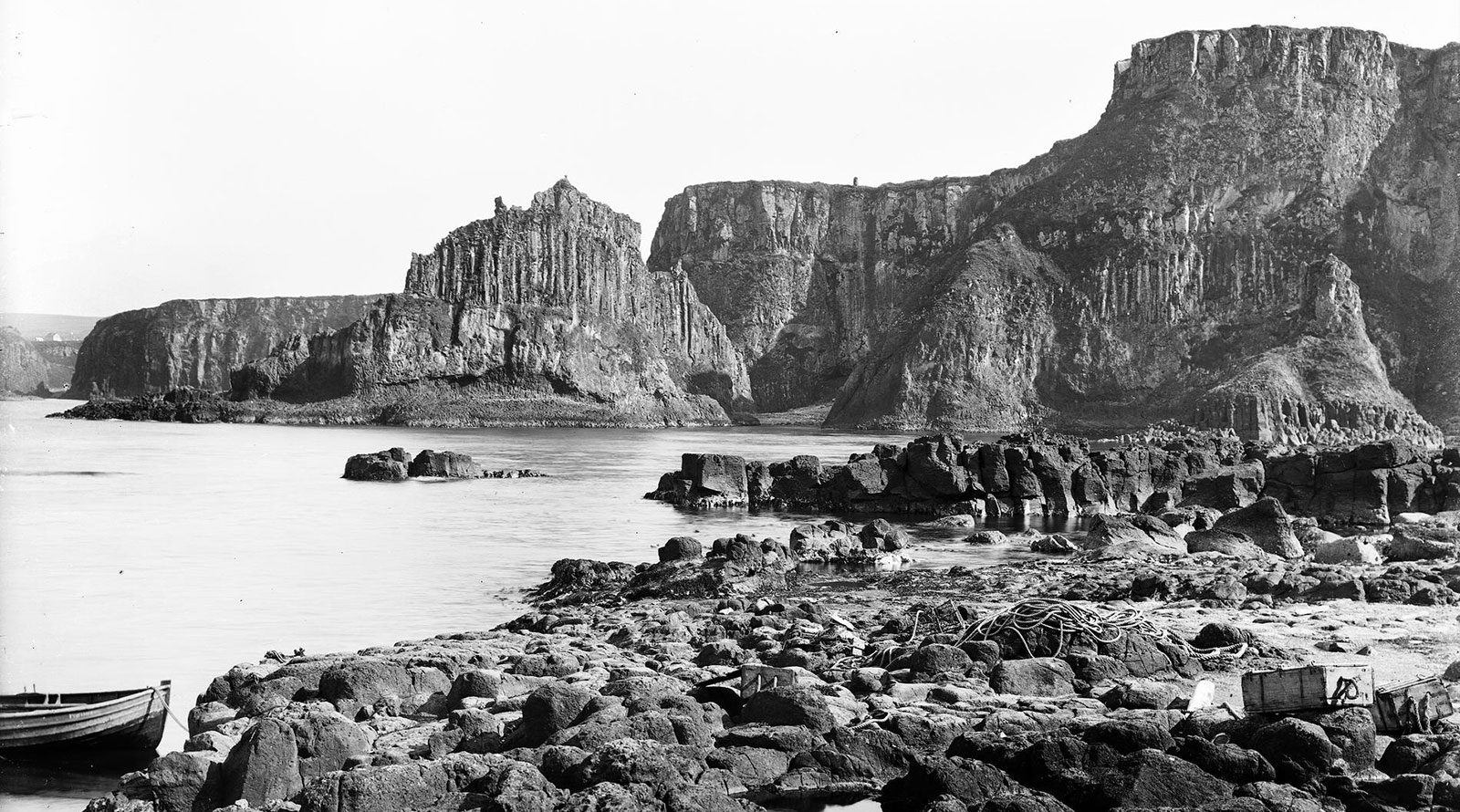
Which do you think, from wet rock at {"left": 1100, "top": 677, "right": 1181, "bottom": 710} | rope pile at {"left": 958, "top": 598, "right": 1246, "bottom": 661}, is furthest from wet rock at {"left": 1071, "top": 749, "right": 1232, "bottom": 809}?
rope pile at {"left": 958, "top": 598, "right": 1246, "bottom": 661}

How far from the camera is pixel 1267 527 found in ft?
136

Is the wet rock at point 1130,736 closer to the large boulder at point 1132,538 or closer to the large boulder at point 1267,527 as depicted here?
the large boulder at point 1132,538

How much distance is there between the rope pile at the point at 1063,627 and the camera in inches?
865

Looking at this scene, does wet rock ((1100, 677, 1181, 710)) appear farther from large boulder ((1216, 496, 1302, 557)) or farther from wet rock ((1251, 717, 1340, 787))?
large boulder ((1216, 496, 1302, 557))

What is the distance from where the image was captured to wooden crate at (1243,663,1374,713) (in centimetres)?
1700

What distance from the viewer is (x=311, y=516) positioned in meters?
58.4

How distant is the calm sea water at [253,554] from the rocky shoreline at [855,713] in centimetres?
330

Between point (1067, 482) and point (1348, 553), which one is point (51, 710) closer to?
point (1348, 553)

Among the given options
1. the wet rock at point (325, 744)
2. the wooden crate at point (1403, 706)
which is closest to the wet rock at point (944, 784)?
the wooden crate at point (1403, 706)

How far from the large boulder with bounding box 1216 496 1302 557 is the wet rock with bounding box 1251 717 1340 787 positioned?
25.9m

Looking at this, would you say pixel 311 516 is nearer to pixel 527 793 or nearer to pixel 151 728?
pixel 151 728

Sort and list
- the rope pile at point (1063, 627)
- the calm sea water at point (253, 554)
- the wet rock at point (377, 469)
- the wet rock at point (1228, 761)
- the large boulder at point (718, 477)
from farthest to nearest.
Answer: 1. the wet rock at point (377, 469)
2. the large boulder at point (718, 477)
3. the calm sea water at point (253, 554)
4. the rope pile at point (1063, 627)
5. the wet rock at point (1228, 761)

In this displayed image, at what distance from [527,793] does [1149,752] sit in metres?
6.49

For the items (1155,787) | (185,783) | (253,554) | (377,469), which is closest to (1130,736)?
(1155,787)
